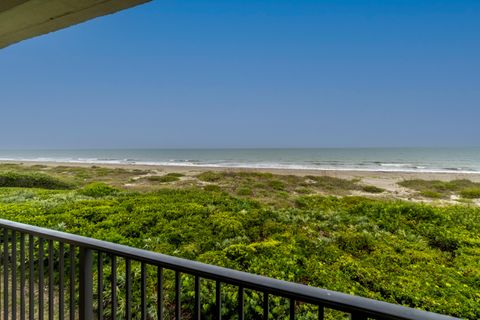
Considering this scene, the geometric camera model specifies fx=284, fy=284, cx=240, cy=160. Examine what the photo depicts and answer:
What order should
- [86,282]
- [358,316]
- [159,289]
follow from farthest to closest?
[86,282]
[159,289]
[358,316]

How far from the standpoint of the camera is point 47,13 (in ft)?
4.85

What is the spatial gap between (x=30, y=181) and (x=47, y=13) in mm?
14431

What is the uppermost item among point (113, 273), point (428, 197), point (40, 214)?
point (113, 273)

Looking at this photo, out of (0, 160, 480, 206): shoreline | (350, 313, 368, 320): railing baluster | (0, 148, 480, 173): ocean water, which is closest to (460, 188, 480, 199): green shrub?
(0, 160, 480, 206): shoreline

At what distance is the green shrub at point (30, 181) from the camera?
502 inches

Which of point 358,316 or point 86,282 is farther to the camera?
point 86,282

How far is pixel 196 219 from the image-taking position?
5.36 metres

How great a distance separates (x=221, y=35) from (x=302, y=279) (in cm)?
2165

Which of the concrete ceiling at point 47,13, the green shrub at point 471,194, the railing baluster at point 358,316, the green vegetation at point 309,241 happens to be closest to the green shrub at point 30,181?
the green vegetation at point 309,241

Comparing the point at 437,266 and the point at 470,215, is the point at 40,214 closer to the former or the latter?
the point at 437,266

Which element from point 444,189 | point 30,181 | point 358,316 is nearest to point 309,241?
point 358,316

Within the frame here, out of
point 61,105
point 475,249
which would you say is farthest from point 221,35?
point 61,105

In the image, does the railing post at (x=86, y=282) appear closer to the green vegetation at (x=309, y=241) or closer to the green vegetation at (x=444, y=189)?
the green vegetation at (x=309, y=241)

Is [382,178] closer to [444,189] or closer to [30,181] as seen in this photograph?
[444,189]
